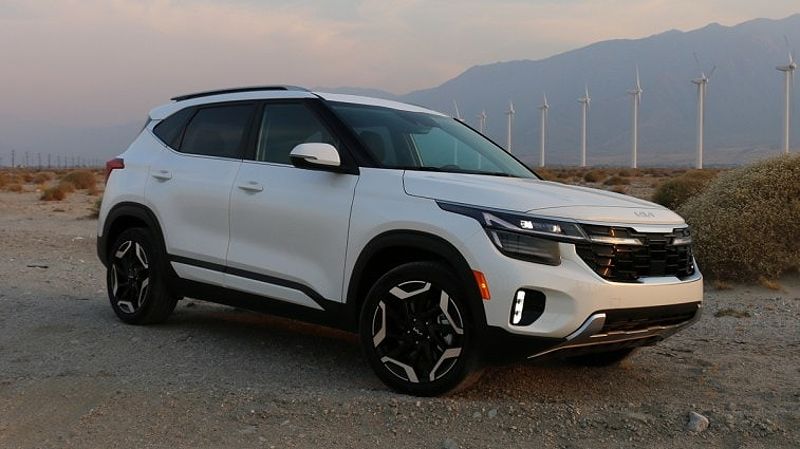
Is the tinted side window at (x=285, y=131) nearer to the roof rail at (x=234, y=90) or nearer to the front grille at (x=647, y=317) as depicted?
the roof rail at (x=234, y=90)

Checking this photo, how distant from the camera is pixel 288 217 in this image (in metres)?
5.41

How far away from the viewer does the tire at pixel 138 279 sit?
6613 mm

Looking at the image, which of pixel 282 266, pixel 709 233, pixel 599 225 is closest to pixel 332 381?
pixel 282 266

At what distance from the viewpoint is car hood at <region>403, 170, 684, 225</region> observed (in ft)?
14.6

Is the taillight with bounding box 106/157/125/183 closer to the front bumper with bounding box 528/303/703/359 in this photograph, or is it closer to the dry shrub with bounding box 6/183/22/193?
the front bumper with bounding box 528/303/703/359

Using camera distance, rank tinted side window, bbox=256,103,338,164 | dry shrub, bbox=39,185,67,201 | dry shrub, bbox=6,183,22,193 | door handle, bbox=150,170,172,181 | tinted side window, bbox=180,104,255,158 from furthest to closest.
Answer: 1. dry shrub, bbox=6,183,22,193
2. dry shrub, bbox=39,185,67,201
3. door handle, bbox=150,170,172,181
4. tinted side window, bbox=180,104,255,158
5. tinted side window, bbox=256,103,338,164

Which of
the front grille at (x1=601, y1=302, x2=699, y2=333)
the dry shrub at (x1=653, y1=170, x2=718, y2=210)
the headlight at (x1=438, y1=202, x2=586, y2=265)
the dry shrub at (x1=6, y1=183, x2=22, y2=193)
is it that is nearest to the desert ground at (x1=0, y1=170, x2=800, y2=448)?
the front grille at (x1=601, y1=302, x2=699, y2=333)

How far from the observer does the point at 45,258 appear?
39.8 ft

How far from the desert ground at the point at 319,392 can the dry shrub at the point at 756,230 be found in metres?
3.05

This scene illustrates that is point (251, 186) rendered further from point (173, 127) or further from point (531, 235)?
point (531, 235)

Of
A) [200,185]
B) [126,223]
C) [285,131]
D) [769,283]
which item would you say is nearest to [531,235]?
[285,131]

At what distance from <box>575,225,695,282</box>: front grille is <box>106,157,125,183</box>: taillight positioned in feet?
14.0

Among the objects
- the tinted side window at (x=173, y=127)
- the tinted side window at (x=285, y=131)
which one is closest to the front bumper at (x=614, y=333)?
the tinted side window at (x=285, y=131)

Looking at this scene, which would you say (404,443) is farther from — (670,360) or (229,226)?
(670,360)
